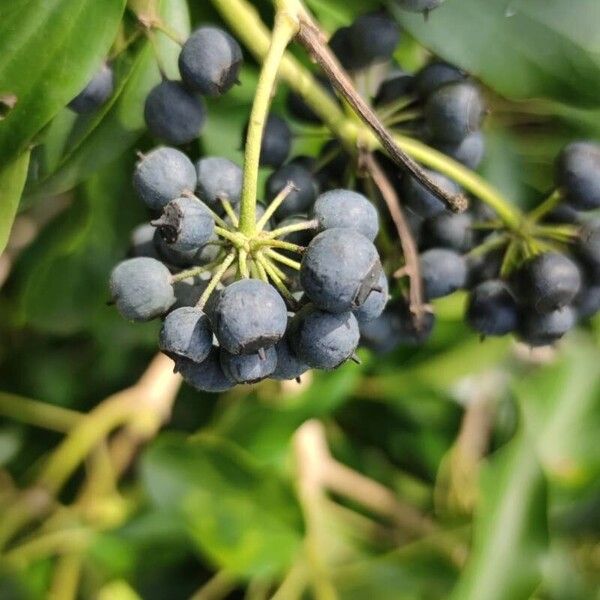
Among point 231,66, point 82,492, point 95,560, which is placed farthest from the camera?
point 82,492

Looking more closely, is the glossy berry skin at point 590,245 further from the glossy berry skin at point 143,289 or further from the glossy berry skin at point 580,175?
the glossy berry skin at point 143,289

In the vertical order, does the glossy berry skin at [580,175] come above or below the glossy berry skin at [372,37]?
below

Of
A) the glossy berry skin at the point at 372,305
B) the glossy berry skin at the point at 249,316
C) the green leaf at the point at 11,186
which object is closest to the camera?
the glossy berry skin at the point at 249,316

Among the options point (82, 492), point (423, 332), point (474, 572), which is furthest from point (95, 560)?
point (423, 332)

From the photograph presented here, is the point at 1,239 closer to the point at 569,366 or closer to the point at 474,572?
the point at 474,572

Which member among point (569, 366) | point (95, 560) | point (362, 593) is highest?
point (569, 366)

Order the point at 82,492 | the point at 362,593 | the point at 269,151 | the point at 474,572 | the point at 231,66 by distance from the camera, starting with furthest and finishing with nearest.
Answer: the point at 82,492, the point at 362,593, the point at 474,572, the point at 269,151, the point at 231,66

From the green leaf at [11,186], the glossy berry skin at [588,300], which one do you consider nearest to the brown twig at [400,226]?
the glossy berry skin at [588,300]

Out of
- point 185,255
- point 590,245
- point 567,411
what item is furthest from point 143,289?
point 567,411
